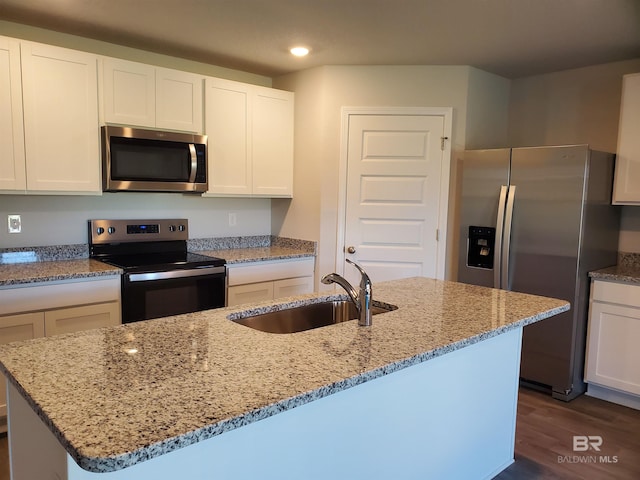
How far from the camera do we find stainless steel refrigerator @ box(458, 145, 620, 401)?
309 centimetres

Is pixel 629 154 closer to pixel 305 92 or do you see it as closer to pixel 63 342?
pixel 305 92

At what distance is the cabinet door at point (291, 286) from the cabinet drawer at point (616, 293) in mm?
2037

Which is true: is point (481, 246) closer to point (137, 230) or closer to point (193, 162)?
point (193, 162)

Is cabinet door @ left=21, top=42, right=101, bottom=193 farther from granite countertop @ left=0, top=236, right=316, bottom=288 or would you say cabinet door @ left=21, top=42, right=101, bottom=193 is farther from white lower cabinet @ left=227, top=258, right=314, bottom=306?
white lower cabinet @ left=227, top=258, right=314, bottom=306

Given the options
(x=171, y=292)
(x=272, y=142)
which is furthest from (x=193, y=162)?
(x=171, y=292)

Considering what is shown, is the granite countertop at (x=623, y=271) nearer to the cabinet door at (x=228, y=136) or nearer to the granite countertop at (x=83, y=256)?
the granite countertop at (x=83, y=256)

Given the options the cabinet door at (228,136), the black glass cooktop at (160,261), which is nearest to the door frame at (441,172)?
the cabinet door at (228,136)

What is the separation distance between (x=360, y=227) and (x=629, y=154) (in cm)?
189

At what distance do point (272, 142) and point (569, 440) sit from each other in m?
2.86

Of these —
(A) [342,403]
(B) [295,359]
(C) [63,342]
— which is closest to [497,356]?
(A) [342,403]

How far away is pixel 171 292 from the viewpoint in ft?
9.89

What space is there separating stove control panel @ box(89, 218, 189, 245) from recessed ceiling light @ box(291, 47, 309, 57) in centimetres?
149

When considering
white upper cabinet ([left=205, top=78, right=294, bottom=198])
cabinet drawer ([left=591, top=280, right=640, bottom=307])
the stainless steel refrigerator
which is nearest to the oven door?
white upper cabinet ([left=205, top=78, right=294, bottom=198])

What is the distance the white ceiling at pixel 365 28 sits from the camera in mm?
2531
